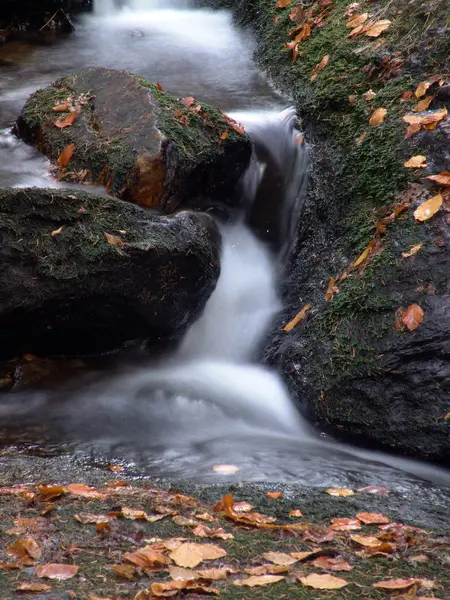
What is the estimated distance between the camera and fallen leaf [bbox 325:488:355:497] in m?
3.53

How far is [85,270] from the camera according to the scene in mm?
4730

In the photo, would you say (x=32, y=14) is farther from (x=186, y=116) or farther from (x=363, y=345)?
(x=363, y=345)

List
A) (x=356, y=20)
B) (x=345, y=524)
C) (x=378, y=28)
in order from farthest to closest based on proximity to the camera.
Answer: (x=356, y=20) < (x=378, y=28) < (x=345, y=524)

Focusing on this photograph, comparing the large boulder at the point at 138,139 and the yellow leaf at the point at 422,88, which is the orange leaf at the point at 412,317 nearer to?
the yellow leaf at the point at 422,88

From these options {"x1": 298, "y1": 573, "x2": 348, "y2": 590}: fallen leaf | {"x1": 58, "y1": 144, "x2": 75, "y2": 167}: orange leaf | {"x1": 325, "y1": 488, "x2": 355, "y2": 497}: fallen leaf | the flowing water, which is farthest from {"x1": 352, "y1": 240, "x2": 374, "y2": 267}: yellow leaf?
{"x1": 298, "y1": 573, "x2": 348, "y2": 590}: fallen leaf

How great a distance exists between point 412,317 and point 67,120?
3386mm

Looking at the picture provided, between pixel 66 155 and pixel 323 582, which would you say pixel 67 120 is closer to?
pixel 66 155

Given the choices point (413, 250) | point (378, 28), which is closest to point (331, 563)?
point (413, 250)

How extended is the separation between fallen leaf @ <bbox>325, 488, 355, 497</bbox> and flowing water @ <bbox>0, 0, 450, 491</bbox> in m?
0.16

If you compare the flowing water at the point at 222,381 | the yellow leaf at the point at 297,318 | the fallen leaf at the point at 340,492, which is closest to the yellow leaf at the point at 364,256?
the yellow leaf at the point at 297,318

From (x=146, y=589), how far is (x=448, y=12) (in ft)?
16.6

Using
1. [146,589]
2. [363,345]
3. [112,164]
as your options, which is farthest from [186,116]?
[146,589]

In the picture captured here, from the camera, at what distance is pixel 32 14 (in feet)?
30.6

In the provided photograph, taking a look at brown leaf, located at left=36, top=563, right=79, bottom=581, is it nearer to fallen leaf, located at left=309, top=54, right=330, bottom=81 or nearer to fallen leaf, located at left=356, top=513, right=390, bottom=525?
fallen leaf, located at left=356, top=513, right=390, bottom=525
